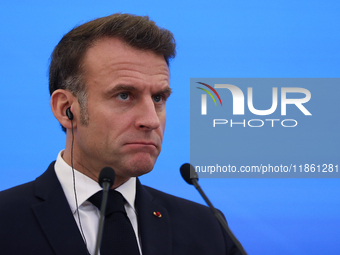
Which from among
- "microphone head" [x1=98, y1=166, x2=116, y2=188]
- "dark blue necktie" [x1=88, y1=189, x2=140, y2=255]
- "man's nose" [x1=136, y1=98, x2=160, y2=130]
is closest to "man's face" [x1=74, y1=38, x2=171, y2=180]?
"man's nose" [x1=136, y1=98, x2=160, y2=130]

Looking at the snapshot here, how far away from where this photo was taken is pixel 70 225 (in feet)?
5.34

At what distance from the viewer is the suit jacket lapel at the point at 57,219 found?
5.16ft

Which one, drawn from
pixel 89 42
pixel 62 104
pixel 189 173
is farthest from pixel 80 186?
pixel 89 42

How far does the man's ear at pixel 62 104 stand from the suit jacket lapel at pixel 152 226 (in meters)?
Result: 0.46

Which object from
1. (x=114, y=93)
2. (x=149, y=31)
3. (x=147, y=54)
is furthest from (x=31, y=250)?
(x=149, y=31)

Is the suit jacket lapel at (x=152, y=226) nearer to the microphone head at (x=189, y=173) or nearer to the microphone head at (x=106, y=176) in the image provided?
the microphone head at (x=189, y=173)

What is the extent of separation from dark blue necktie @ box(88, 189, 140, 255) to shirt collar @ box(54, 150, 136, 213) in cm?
3

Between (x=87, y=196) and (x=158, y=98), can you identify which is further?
(x=158, y=98)

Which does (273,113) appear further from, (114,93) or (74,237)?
(74,237)

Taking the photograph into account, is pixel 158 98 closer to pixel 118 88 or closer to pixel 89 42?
pixel 118 88

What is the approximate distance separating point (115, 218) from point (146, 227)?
0.52 ft

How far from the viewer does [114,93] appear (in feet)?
5.57

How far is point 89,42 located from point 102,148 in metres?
0.48

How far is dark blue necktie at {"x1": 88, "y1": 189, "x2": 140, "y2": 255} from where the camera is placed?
5.33 ft
